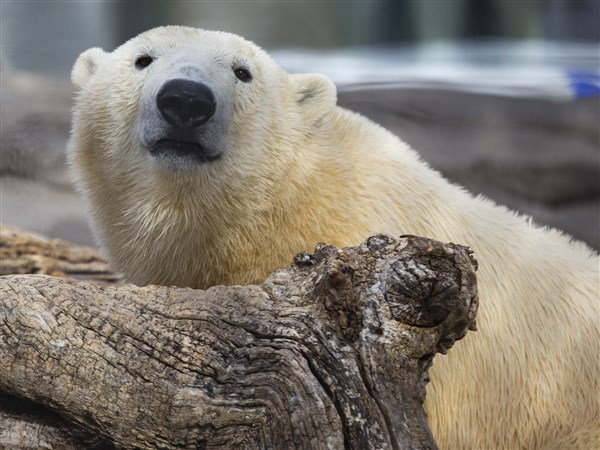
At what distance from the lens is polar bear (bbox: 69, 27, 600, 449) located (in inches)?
108

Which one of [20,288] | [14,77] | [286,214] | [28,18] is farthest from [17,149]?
[20,288]

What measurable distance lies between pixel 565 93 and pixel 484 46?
135cm

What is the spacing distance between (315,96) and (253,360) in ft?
4.56

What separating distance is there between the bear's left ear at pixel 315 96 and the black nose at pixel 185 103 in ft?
1.88

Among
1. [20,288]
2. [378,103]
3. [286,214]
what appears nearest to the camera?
[20,288]

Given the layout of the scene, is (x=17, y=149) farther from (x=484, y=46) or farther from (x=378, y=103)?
(x=484, y=46)

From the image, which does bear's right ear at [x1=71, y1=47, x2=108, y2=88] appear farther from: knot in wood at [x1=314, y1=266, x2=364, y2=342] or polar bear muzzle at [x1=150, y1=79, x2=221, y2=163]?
knot in wood at [x1=314, y1=266, x2=364, y2=342]

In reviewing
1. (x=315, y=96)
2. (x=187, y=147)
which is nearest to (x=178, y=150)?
(x=187, y=147)

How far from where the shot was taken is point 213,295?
2.13 m

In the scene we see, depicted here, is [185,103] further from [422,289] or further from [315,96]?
[422,289]

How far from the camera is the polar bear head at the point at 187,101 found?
8.45 feet

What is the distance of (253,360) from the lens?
6.57ft

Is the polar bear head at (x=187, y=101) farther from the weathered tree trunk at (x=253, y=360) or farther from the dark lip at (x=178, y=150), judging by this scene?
the weathered tree trunk at (x=253, y=360)

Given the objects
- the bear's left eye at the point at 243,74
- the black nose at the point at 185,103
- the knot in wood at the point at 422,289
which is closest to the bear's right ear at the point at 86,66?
the bear's left eye at the point at 243,74
